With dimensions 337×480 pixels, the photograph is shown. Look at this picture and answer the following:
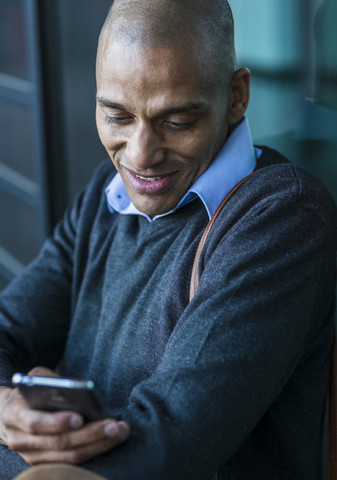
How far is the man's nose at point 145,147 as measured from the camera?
5.49ft

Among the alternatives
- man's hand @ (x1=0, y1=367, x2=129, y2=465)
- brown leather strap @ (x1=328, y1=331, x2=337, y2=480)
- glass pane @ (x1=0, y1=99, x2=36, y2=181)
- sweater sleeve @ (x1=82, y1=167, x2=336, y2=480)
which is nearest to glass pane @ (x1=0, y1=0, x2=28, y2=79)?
glass pane @ (x1=0, y1=99, x2=36, y2=181)

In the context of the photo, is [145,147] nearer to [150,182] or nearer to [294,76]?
[150,182]

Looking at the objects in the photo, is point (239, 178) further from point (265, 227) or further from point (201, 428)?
point (201, 428)

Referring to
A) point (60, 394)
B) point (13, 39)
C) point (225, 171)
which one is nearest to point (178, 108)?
point (225, 171)

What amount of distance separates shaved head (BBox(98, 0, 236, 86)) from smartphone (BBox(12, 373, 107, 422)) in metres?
0.84

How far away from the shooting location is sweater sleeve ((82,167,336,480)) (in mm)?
1293

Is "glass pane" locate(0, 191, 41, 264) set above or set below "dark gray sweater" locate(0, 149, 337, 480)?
below

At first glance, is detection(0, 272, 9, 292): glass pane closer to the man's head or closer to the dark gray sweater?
the dark gray sweater

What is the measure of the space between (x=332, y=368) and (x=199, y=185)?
58 centimetres

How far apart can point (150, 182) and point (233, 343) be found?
0.58m

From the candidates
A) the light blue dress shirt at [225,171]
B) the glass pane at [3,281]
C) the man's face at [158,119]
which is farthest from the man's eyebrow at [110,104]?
the glass pane at [3,281]

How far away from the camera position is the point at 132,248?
1.94 m

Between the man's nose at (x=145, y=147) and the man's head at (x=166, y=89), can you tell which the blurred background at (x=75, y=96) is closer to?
the man's head at (x=166, y=89)

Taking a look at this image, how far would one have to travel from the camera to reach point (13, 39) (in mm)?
3820
